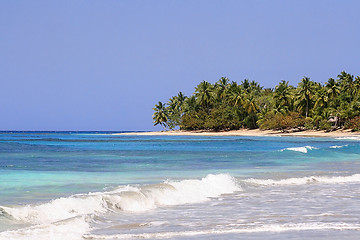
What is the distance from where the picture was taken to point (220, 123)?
98.9 meters

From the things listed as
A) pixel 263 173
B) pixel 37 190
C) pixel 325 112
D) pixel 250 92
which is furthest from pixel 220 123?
pixel 37 190

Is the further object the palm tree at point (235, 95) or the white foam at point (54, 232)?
the palm tree at point (235, 95)

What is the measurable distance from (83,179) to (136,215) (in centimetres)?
676

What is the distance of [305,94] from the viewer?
84938 mm

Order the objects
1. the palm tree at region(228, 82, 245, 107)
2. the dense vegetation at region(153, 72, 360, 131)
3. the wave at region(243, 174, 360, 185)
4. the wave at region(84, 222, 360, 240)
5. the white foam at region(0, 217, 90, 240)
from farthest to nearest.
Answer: the palm tree at region(228, 82, 245, 107) < the dense vegetation at region(153, 72, 360, 131) < the wave at region(243, 174, 360, 185) < the wave at region(84, 222, 360, 240) < the white foam at region(0, 217, 90, 240)

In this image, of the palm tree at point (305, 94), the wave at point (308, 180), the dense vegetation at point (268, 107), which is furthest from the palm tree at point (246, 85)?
the wave at point (308, 180)

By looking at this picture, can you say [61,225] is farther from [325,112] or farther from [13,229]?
[325,112]

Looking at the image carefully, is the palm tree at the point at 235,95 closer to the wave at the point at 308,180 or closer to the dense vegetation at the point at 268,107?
the dense vegetation at the point at 268,107

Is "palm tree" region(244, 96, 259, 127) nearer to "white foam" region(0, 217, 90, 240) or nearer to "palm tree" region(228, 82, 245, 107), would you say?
"palm tree" region(228, 82, 245, 107)

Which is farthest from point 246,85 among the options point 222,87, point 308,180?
point 308,180

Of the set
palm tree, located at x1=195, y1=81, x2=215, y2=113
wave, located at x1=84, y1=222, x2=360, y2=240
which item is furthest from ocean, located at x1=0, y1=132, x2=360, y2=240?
palm tree, located at x1=195, y1=81, x2=215, y2=113

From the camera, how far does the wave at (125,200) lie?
27.0 feet

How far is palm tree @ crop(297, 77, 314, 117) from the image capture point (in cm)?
8438

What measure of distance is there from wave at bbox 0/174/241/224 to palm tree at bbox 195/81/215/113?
8887 centimetres
